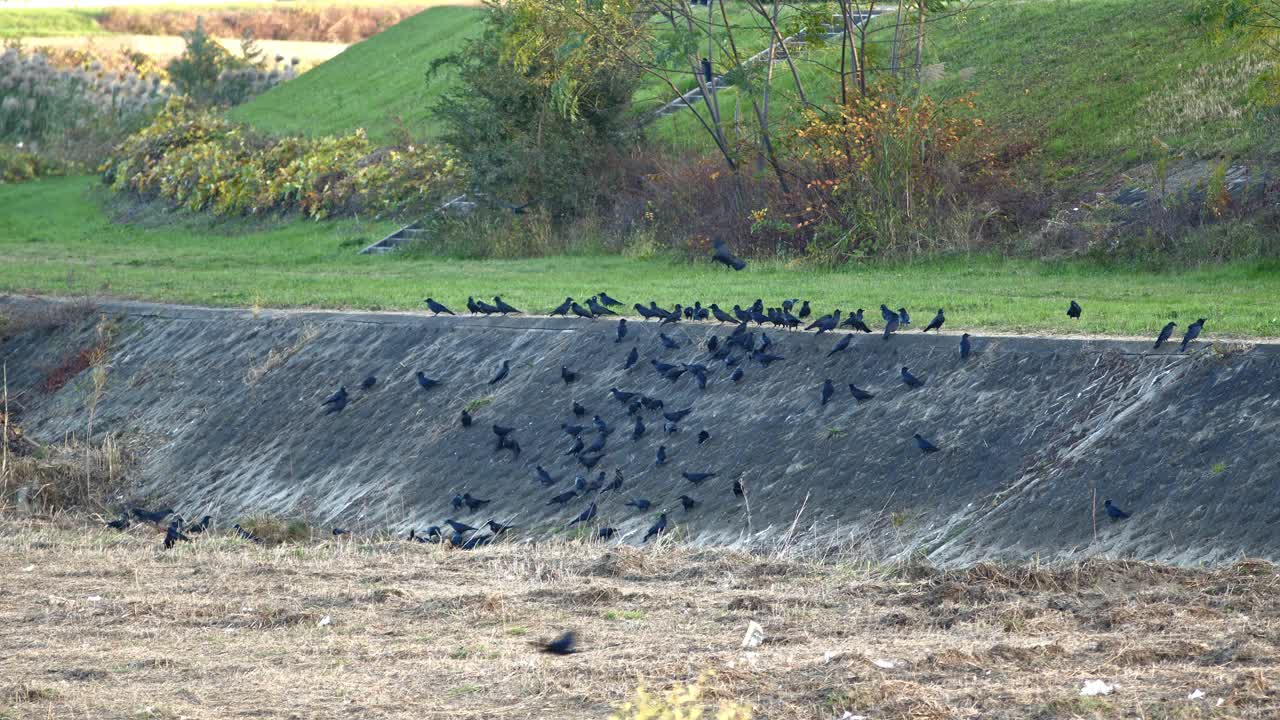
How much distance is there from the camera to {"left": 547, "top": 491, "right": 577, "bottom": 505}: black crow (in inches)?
522

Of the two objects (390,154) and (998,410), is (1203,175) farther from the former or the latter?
(390,154)

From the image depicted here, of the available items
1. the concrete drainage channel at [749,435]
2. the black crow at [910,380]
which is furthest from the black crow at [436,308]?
the black crow at [910,380]

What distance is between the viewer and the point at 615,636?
9289 mm

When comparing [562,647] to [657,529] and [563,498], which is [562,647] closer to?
[657,529]

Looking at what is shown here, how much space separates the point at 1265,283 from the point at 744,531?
30.2 ft

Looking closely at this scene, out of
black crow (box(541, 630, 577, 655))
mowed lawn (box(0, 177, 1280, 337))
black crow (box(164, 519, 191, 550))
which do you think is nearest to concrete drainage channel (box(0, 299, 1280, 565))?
mowed lawn (box(0, 177, 1280, 337))

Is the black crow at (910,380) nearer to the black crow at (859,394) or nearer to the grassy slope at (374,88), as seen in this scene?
the black crow at (859,394)

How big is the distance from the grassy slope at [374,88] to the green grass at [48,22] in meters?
17.0

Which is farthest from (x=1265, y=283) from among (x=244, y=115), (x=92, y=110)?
(x=92, y=110)

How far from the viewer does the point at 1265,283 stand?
18.5m

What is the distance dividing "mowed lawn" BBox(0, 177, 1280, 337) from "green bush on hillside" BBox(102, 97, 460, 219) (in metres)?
1.08

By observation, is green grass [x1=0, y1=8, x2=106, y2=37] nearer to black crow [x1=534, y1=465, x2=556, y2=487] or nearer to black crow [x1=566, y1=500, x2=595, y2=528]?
black crow [x1=534, y1=465, x2=556, y2=487]

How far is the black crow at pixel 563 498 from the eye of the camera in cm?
1327

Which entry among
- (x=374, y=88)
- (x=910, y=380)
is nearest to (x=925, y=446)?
(x=910, y=380)
